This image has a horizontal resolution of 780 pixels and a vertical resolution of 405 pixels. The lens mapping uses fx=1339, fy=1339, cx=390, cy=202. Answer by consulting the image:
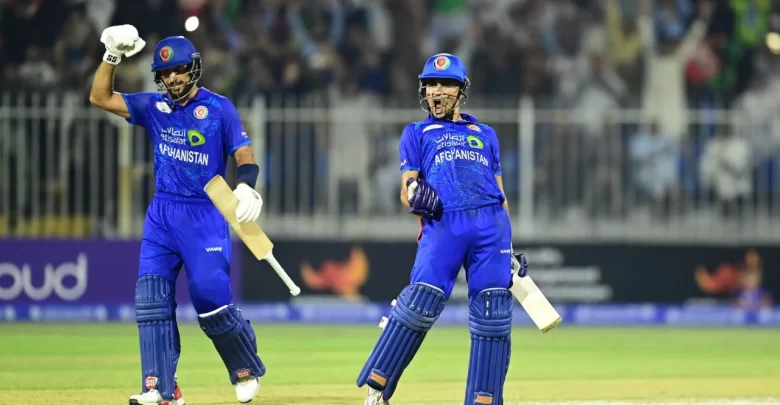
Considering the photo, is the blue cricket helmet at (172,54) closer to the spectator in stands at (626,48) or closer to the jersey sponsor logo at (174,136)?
the jersey sponsor logo at (174,136)

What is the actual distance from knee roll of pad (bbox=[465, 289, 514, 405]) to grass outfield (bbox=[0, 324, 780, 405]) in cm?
151

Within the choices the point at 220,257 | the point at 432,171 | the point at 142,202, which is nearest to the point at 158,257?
the point at 220,257

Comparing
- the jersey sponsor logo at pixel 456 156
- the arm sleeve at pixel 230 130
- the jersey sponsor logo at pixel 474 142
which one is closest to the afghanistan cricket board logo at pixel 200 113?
the arm sleeve at pixel 230 130

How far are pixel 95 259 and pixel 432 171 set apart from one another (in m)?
8.47

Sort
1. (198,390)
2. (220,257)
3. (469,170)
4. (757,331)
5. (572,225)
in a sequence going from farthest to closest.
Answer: (572,225), (757,331), (198,390), (220,257), (469,170)

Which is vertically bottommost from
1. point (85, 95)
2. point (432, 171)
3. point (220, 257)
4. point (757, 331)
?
point (757, 331)

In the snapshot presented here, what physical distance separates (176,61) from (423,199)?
1585 mm

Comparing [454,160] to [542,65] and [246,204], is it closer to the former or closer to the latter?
[246,204]

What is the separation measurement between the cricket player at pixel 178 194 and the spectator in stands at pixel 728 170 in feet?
29.0

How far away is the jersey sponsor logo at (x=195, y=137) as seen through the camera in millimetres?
7168

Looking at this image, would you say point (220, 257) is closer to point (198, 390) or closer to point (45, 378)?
point (198, 390)

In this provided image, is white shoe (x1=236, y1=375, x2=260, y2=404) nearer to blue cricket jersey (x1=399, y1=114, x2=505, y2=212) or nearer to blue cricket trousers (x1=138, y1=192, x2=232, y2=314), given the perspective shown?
blue cricket trousers (x1=138, y1=192, x2=232, y2=314)

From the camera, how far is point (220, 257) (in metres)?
7.16

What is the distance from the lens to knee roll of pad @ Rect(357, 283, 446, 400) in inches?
261
